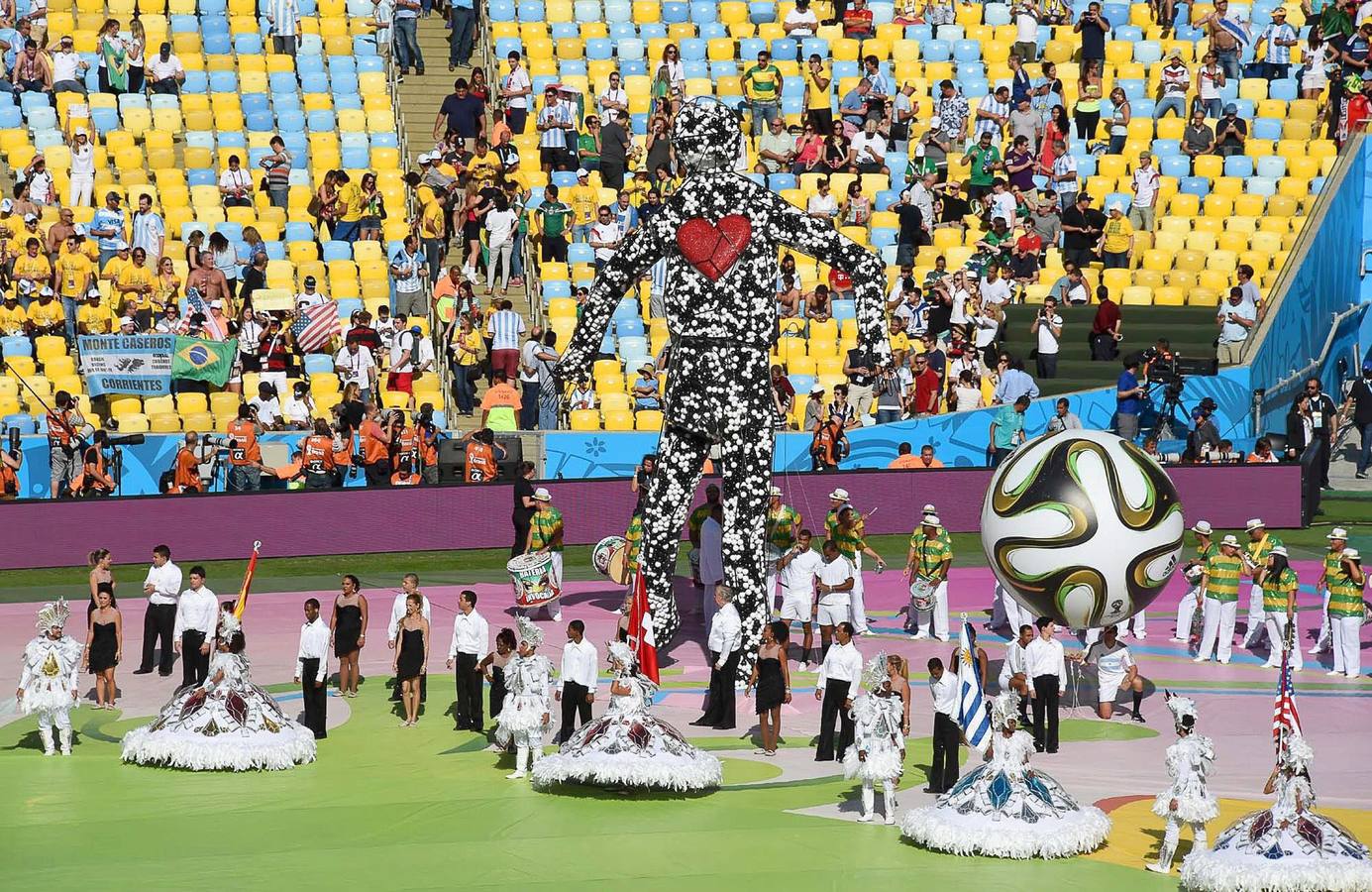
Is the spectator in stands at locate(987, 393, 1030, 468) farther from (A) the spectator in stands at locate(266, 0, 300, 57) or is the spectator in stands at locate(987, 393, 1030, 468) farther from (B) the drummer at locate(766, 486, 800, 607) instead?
(A) the spectator in stands at locate(266, 0, 300, 57)

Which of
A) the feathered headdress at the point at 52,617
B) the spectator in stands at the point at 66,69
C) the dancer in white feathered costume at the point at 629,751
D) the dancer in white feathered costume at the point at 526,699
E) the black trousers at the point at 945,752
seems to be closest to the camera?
the dancer in white feathered costume at the point at 629,751

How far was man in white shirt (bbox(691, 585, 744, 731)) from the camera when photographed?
20.1 m

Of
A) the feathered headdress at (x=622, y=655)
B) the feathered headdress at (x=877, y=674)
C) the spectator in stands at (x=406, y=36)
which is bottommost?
the feathered headdress at (x=877, y=674)

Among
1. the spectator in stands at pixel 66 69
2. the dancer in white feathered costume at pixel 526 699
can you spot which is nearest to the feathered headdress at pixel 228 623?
the dancer in white feathered costume at pixel 526 699

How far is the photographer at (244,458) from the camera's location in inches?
1174

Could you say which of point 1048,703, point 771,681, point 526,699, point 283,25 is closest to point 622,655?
point 526,699

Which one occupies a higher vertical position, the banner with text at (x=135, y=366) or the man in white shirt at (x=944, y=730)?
the banner with text at (x=135, y=366)

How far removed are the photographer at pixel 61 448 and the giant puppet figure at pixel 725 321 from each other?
1099cm

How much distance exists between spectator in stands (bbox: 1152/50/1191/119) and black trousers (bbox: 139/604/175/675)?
22.6 meters

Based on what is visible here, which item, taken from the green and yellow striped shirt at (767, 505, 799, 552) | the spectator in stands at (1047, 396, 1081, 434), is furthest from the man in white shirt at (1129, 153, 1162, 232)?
the green and yellow striped shirt at (767, 505, 799, 552)

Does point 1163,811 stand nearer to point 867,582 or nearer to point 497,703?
point 497,703

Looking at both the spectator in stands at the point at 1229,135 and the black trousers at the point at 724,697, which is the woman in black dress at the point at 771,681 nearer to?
the black trousers at the point at 724,697

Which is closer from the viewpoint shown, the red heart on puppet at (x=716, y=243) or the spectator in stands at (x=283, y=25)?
the red heart on puppet at (x=716, y=243)

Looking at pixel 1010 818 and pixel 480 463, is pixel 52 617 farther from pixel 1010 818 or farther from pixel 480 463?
pixel 480 463
